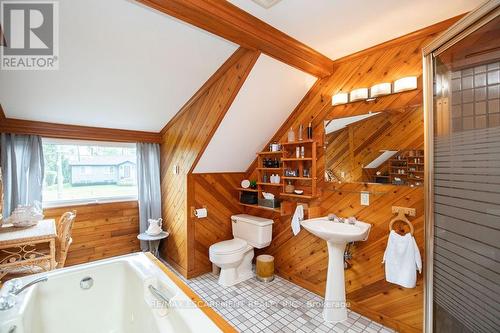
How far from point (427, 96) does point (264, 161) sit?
6.67ft

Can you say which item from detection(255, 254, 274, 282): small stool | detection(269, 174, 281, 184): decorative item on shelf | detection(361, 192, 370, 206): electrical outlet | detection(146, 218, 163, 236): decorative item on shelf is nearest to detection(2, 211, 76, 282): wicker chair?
detection(146, 218, 163, 236): decorative item on shelf

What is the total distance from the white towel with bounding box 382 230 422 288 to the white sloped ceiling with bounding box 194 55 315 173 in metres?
1.76

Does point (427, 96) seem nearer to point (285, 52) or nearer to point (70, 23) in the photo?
point (285, 52)

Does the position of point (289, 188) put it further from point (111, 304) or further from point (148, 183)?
point (148, 183)

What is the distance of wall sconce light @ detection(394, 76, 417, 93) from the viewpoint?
197 centimetres

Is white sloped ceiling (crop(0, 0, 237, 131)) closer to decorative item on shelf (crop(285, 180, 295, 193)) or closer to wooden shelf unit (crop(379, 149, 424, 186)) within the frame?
decorative item on shelf (crop(285, 180, 295, 193))

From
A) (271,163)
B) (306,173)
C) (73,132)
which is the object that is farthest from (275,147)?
(73,132)

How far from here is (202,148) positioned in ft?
9.07

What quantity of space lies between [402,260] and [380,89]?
151 cm

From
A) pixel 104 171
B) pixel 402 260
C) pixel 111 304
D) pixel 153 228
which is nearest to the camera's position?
pixel 402 260

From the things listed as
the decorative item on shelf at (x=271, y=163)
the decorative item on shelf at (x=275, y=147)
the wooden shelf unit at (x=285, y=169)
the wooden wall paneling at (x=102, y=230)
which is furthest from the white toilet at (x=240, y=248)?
the wooden wall paneling at (x=102, y=230)

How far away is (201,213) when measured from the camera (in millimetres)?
3098

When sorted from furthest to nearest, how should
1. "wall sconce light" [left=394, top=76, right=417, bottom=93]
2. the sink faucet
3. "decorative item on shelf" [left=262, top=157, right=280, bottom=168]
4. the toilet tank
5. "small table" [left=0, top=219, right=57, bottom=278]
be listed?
"decorative item on shelf" [left=262, top=157, right=280, bottom=168], the toilet tank, "small table" [left=0, top=219, right=57, bottom=278], "wall sconce light" [left=394, top=76, right=417, bottom=93], the sink faucet

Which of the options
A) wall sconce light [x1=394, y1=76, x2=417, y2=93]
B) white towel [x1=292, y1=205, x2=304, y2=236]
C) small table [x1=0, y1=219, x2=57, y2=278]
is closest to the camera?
wall sconce light [x1=394, y1=76, x2=417, y2=93]
